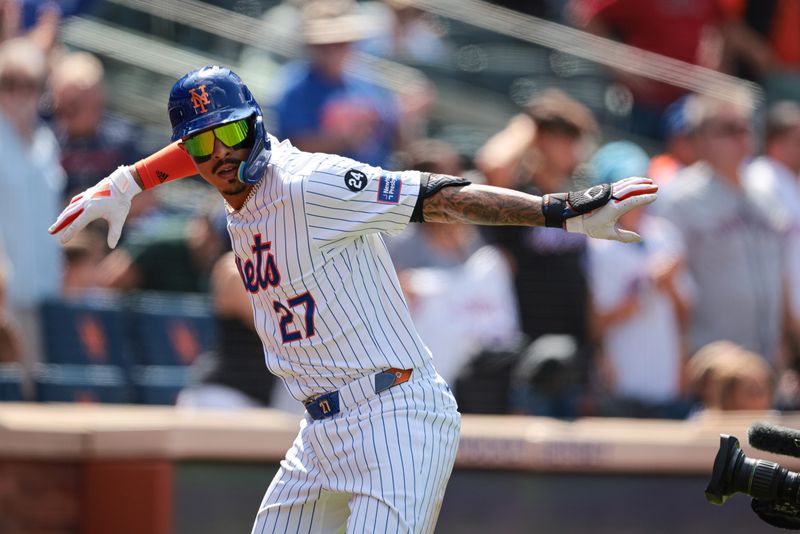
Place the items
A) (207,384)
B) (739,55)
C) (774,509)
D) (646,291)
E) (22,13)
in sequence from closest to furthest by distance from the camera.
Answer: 1. (774,509)
2. (207,384)
3. (646,291)
4. (22,13)
5. (739,55)

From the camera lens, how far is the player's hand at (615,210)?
4000mm

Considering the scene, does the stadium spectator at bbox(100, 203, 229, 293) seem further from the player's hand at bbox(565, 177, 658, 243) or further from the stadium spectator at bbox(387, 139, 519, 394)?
the player's hand at bbox(565, 177, 658, 243)

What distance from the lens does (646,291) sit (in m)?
7.44

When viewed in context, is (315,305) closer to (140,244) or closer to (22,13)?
(140,244)

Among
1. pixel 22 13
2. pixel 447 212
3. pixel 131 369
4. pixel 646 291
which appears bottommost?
pixel 131 369

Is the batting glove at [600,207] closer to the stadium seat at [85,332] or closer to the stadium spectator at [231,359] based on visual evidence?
the stadium spectator at [231,359]

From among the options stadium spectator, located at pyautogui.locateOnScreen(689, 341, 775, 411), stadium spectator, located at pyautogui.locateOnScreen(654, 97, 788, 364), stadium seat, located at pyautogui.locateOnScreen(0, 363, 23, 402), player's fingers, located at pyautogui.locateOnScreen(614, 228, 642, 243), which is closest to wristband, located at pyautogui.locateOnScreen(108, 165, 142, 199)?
player's fingers, located at pyautogui.locateOnScreen(614, 228, 642, 243)

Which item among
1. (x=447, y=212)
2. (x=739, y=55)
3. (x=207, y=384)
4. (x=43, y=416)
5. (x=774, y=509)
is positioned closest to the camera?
(x=774, y=509)

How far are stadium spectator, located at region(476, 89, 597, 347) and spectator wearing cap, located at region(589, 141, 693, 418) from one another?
0.11 meters

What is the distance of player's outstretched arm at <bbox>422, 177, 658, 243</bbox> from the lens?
4.01 metres

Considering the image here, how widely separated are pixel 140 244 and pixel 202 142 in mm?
3795

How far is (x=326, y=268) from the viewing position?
4.32 m

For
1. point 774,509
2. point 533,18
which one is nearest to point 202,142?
point 774,509

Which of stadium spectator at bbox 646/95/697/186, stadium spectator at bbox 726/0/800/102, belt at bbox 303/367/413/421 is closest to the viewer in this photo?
belt at bbox 303/367/413/421
